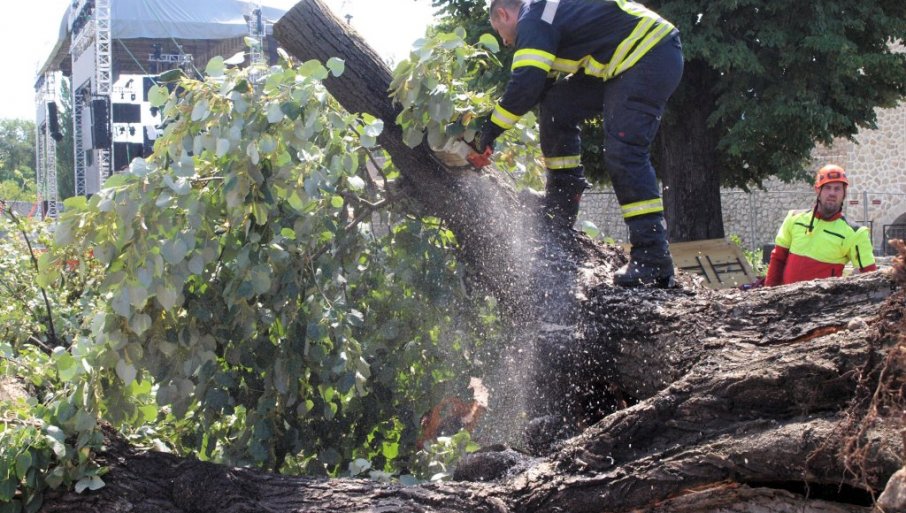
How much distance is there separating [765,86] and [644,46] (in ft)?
20.4

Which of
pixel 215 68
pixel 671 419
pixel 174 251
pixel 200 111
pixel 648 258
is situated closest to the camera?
pixel 671 419

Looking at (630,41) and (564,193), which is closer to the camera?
(630,41)

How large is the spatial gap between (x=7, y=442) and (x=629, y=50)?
8.94 ft

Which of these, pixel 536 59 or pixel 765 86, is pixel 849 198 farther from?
pixel 536 59

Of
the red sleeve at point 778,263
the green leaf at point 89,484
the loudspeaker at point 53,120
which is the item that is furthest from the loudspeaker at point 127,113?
the green leaf at point 89,484

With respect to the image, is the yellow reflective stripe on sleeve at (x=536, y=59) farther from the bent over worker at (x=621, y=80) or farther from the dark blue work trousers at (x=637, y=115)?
the dark blue work trousers at (x=637, y=115)

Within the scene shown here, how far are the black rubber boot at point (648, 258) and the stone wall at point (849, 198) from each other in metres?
12.1

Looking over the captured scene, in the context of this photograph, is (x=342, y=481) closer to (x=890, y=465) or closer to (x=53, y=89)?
(x=890, y=465)

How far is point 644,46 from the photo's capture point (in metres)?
3.66

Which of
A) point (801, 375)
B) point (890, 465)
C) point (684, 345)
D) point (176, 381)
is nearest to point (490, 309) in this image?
point (684, 345)

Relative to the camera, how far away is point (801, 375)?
2.30 m

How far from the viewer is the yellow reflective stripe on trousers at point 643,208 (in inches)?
142

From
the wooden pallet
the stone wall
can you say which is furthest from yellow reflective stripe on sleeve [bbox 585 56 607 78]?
the stone wall

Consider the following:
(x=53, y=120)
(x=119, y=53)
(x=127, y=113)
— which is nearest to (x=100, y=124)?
(x=127, y=113)
